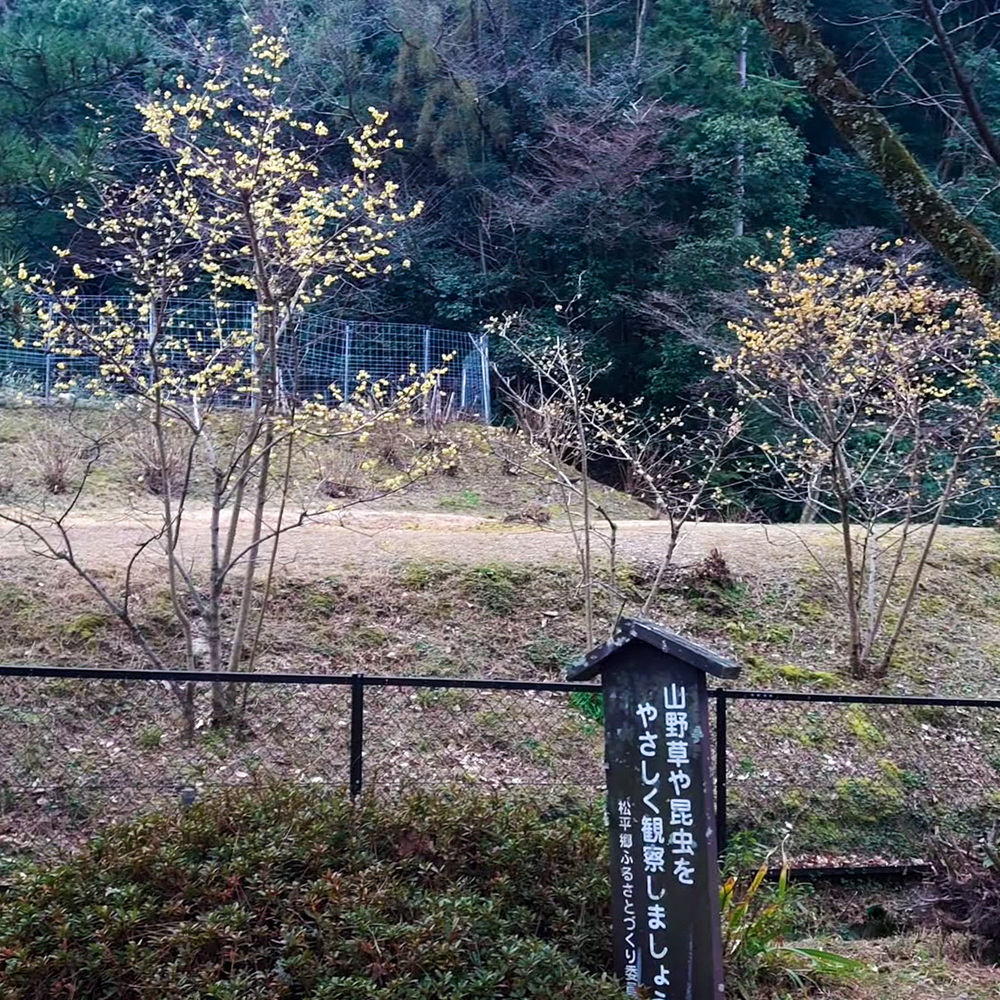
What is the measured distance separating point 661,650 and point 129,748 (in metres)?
4.50

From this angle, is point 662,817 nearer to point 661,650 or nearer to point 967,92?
point 661,650

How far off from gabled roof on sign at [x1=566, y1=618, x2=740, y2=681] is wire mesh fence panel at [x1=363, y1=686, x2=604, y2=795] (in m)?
3.19

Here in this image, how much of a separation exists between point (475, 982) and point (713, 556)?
273 inches

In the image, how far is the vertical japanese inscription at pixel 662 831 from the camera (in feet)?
9.46

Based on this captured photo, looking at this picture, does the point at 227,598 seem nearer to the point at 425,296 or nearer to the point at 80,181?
the point at 80,181

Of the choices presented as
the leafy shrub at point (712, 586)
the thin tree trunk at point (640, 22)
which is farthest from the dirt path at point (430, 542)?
the thin tree trunk at point (640, 22)

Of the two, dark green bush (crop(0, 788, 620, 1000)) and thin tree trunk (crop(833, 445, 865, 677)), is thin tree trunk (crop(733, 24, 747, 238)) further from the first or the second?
dark green bush (crop(0, 788, 620, 1000))

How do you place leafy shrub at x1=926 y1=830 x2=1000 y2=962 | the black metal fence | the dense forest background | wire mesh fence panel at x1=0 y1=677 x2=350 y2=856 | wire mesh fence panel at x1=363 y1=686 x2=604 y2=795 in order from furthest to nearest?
the dense forest background, wire mesh fence panel at x1=363 y1=686 x2=604 y2=795, the black metal fence, wire mesh fence panel at x1=0 y1=677 x2=350 y2=856, leafy shrub at x1=926 y1=830 x2=1000 y2=962

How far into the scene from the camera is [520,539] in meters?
10.0

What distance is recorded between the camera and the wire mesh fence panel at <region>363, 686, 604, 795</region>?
630cm

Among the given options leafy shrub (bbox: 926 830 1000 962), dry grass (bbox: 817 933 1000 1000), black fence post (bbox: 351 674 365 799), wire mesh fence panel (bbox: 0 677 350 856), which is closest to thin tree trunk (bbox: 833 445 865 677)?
leafy shrub (bbox: 926 830 1000 962)

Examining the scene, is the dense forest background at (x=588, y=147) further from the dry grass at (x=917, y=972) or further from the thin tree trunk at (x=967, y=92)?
the dry grass at (x=917, y=972)

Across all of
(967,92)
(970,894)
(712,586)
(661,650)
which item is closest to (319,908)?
(661,650)

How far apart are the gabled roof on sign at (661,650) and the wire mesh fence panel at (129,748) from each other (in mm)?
2812
